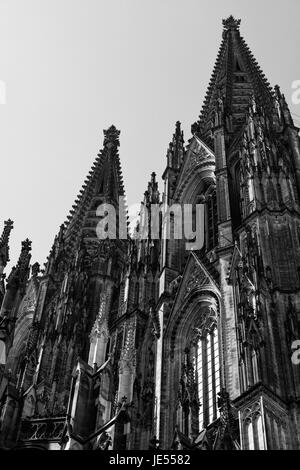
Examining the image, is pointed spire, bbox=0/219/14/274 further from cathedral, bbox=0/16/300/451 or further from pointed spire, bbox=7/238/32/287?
pointed spire, bbox=7/238/32/287

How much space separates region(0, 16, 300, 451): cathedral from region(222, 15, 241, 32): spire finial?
20.4 metres

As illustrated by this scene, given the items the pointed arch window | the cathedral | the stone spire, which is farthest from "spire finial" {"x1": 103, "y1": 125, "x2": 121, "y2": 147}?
the pointed arch window

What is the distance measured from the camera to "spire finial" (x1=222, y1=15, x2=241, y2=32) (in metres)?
64.8

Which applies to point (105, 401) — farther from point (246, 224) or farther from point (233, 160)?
point (233, 160)

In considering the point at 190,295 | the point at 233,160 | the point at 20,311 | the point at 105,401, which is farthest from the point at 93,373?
the point at 20,311

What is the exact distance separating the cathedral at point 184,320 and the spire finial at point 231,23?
67.0ft

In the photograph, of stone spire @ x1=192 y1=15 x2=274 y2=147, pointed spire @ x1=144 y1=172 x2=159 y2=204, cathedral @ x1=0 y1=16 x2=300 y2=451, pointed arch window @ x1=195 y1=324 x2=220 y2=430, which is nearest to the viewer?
cathedral @ x1=0 y1=16 x2=300 y2=451

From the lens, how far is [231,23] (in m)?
65.3

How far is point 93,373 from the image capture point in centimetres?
3020

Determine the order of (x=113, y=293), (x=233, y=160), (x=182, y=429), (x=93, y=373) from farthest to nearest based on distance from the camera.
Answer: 1. (x=113, y=293)
2. (x=233, y=160)
3. (x=93, y=373)
4. (x=182, y=429)

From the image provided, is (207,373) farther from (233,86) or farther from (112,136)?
(112,136)

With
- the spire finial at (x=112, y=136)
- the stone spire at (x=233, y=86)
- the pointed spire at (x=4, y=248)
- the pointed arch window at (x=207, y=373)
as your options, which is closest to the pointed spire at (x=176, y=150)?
the stone spire at (x=233, y=86)

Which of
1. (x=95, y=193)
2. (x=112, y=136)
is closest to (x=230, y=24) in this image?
(x=112, y=136)
